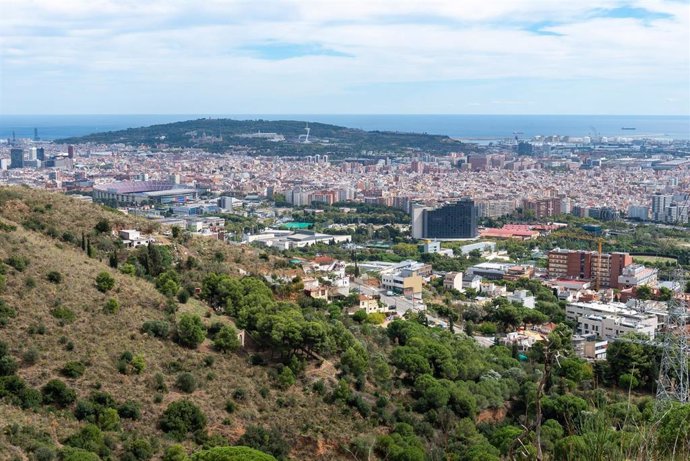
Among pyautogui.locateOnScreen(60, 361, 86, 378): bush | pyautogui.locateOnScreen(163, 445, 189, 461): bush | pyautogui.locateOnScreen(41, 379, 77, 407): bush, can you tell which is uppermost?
pyautogui.locateOnScreen(60, 361, 86, 378): bush

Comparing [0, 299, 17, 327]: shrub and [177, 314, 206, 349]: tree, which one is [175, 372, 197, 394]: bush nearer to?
[177, 314, 206, 349]: tree

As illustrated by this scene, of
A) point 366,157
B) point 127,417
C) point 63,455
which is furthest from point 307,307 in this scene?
point 366,157

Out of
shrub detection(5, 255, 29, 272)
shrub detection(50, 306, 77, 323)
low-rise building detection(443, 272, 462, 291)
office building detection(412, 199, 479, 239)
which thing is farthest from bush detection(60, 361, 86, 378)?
office building detection(412, 199, 479, 239)

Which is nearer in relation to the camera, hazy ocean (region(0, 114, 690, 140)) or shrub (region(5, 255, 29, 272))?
shrub (region(5, 255, 29, 272))

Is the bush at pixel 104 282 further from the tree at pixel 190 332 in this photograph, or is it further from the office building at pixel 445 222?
the office building at pixel 445 222

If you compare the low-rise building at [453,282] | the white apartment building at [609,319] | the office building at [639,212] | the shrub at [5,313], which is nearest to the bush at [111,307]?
the shrub at [5,313]

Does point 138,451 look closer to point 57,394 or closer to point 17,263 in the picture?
point 57,394

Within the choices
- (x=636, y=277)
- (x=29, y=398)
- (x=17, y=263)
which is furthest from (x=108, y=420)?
(x=636, y=277)
